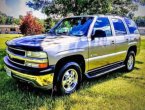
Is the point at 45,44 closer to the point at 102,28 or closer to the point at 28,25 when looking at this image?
the point at 102,28

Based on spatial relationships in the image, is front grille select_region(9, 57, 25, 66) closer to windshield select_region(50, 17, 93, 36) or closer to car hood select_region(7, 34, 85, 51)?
car hood select_region(7, 34, 85, 51)

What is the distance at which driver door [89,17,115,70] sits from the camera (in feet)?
18.9

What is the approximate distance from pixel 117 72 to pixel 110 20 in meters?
2.06

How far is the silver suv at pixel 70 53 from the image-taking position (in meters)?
4.68

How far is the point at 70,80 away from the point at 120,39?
246cm

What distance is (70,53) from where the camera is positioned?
510cm

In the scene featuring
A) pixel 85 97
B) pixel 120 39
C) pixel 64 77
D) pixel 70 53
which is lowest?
pixel 85 97

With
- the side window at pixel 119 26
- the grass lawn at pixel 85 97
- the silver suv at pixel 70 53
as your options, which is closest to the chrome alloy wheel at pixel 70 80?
the silver suv at pixel 70 53

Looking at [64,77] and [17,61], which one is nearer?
[17,61]

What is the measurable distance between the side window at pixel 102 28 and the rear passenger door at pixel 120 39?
0.35 meters

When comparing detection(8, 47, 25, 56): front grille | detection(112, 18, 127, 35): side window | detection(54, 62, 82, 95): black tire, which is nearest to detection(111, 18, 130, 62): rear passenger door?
detection(112, 18, 127, 35): side window

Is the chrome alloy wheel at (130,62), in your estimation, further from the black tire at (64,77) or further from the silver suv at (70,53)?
the black tire at (64,77)

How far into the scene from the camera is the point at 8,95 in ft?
17.2

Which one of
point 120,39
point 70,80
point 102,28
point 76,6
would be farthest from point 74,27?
point 76,6
